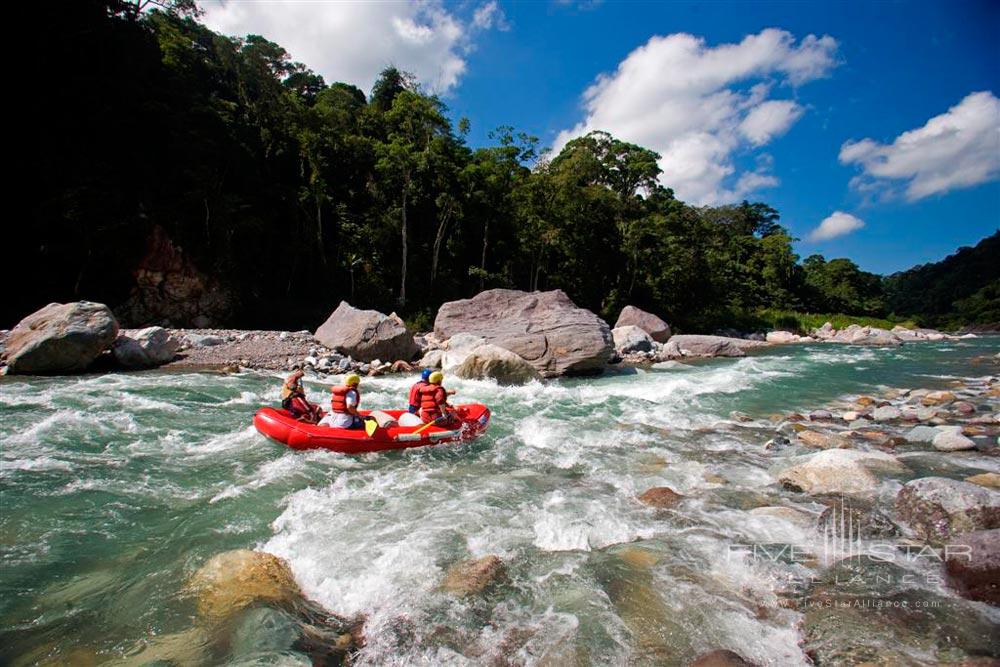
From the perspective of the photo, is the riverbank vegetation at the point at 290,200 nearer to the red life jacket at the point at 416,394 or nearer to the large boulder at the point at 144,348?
the large boulder at the point at 144,348

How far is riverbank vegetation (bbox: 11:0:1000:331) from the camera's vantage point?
15422 mm

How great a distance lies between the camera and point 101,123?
1599cm

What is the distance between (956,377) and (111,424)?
20.0m

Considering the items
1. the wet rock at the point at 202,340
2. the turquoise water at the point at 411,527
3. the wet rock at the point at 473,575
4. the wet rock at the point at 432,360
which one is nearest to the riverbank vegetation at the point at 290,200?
the wet rock at the point at 202,340

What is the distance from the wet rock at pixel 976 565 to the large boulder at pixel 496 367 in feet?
28.7

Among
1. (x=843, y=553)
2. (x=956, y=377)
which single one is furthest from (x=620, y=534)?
(x=956, y=377)

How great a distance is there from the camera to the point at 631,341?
18.7m

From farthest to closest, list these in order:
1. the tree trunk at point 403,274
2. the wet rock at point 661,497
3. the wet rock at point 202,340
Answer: the tree trunk at point 403,274 → the wet rock at point 202,340 → the wet rock at point 661,497

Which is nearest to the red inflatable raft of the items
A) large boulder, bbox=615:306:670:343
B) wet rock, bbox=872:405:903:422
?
wet rock, bbox=872:405:903:422

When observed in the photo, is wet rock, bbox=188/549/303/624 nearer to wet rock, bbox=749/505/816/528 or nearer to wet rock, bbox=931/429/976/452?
wet rock, bbox=749/505/816/528

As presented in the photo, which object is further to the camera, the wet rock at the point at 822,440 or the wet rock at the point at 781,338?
the wet rock at the point at 781,338

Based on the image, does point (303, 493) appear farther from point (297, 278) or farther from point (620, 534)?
point (297, 278)

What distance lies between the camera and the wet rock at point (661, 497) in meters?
4.93

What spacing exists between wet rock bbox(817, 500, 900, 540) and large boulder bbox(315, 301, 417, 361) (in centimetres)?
1141
